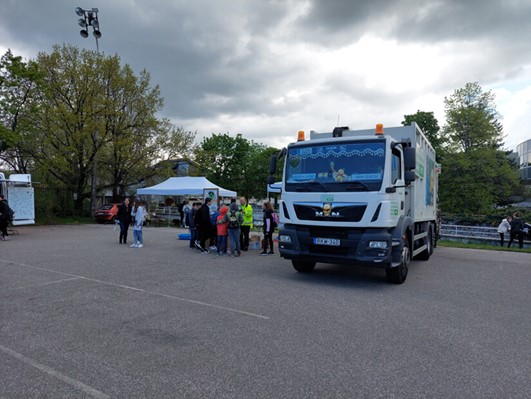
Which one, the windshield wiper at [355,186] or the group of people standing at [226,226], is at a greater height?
the windshield wiper at [355,186]

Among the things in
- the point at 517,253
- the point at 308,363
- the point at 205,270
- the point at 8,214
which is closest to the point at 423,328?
the point at 308,363

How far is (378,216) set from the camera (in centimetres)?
652

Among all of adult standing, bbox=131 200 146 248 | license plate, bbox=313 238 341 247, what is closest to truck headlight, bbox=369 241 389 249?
license plate, bbox=313 238 341 247

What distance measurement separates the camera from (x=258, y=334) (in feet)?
14.4

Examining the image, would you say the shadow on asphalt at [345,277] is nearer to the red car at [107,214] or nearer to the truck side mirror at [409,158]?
the truck side mirror at [409,158]

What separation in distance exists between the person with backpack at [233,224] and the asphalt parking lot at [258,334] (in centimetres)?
258

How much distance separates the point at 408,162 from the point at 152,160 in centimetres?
2524

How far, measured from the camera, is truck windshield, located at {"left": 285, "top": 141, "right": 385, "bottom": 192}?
22.1 ft

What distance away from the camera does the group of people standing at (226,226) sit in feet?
36.0

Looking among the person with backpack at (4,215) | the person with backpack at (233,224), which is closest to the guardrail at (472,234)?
the person with backpack at (233,224)

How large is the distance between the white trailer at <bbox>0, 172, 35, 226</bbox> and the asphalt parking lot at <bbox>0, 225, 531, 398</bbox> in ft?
33.7

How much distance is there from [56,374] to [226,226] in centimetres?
792

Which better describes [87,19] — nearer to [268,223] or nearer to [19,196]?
[19,196]

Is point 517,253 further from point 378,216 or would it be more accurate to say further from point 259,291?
point 259,291
